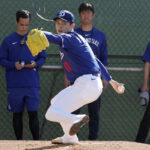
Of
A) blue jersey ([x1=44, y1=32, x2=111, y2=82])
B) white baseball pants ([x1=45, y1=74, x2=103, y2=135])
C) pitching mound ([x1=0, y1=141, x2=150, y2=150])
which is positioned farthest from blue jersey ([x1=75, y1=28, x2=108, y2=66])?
pitching mound ([x1=0, y1=141, x2=150, y2=150])

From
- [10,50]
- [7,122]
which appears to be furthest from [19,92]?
[7,122]

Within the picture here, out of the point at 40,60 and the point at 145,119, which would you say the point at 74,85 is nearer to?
the point at 40,60

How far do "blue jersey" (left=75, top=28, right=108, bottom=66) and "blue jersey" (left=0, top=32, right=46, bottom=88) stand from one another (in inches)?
26.8

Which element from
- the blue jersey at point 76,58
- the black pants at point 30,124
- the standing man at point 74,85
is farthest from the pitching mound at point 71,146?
the black pants at point 30,124

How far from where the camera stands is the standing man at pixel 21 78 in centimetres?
588

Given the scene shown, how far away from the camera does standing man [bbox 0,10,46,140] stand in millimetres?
5883

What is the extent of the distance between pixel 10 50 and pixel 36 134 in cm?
121

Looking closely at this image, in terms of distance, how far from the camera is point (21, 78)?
5906 mm

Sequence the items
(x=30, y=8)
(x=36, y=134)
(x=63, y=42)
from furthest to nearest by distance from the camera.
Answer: (x=30, y=8)
(x=36, y=134)
(x=63, y=42)

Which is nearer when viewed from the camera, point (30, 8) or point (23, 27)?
point (23, 27)

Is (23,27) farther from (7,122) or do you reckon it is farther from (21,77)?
(7,122)

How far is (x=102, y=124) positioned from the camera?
6.91 m

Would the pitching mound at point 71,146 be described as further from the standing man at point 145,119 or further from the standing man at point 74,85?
the standing man at point 145,119

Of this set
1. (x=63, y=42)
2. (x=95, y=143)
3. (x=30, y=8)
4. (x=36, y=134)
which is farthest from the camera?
(x=30, y=8)
